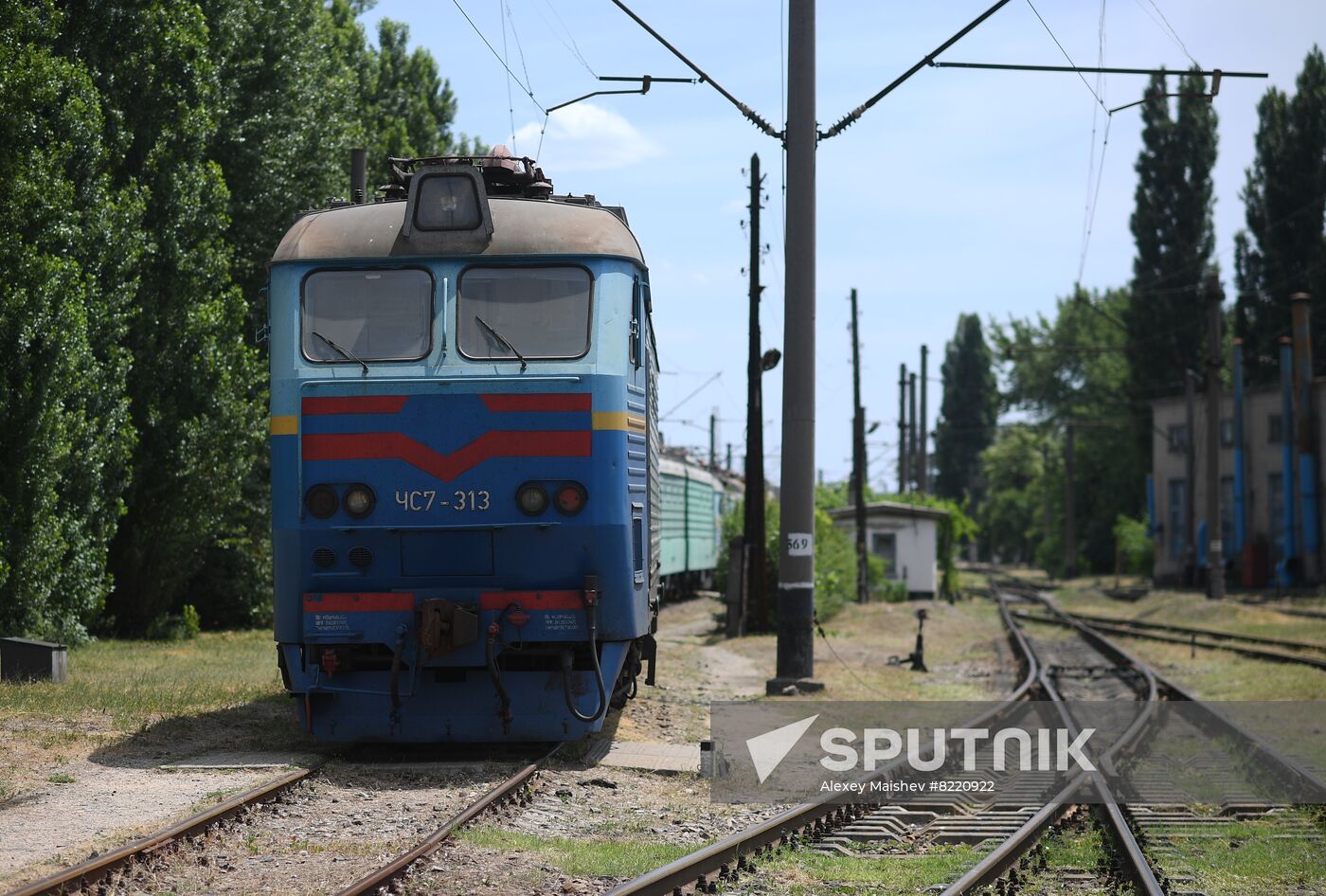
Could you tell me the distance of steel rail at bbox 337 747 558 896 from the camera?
611 cm

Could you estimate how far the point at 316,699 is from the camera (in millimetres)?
9703

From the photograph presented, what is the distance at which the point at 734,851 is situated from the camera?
7.19m

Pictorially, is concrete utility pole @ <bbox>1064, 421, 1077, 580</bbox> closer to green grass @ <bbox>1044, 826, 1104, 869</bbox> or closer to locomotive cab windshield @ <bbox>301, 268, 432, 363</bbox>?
locomotive cab windshield @ <bbox>301, 268, 432, 363</bbox>

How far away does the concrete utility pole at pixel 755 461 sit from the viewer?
25172 millimetres

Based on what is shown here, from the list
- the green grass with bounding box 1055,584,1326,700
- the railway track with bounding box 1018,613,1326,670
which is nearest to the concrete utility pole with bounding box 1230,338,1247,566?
the green grass with bounding box 1055,584,1326,700

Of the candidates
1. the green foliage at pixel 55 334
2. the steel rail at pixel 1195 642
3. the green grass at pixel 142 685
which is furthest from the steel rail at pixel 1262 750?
the green foliage at pixel 55 334

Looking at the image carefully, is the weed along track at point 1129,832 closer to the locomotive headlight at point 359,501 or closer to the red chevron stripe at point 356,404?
the locomotive headlight at point 359,501

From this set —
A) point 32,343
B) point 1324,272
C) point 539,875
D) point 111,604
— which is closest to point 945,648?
point 111,604

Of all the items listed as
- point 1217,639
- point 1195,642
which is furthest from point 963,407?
point 1195,642

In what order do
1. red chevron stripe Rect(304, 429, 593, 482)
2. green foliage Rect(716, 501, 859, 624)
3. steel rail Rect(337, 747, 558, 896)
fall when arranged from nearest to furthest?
steel rail Rect(337, 747, 558, 896) < red chevron stripe Rect(304, 429, 593, 482) < green foliage Rect(716, 501, 859, 624)

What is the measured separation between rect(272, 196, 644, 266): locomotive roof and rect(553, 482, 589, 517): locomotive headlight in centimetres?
163

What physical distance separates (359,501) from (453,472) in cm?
66

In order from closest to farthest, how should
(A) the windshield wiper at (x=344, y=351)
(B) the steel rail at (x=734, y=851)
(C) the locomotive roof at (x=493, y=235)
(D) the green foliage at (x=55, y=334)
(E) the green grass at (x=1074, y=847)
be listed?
(B) the steel rail at (x=734, y=851) → (E) the green grass at (x=1074, y=847) → (A) the windshield wiper at (x=344, y=351) → (C) the locomotive roof at (x=493, y=235) → (D) the green foliage at (x=55, y=334)

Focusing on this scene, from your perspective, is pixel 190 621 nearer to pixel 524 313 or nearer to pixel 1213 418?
pixel 524 313
